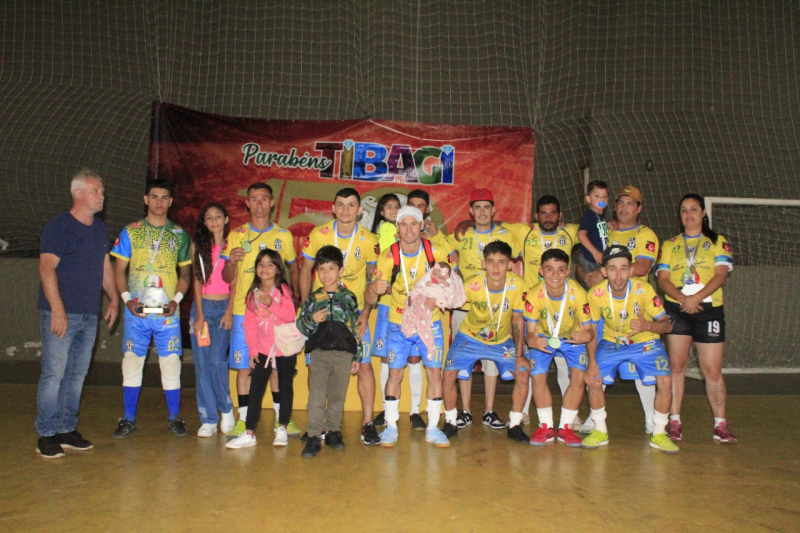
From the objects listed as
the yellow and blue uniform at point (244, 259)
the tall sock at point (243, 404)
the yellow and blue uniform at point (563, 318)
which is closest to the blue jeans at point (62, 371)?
the yellow and blue uniform at point (244, 259)

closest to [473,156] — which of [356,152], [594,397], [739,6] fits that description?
[356,152]

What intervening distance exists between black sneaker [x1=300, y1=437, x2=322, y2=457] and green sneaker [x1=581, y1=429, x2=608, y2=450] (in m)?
1.86

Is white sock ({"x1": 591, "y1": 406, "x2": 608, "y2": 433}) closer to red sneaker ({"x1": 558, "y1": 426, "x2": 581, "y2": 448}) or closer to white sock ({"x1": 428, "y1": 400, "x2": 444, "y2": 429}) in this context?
red sneaker ({"x1": 558, "y1": 426, "x2": 581, "y2": 448})

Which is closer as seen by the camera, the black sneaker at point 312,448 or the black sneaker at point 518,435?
the black sneaker at point 312,448

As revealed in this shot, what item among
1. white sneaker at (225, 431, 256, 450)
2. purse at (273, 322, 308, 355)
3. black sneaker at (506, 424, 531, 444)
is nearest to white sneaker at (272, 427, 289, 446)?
white sneaker at (225, 431, 256, 450)

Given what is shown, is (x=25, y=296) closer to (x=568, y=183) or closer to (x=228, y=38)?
(x=228, y=38)

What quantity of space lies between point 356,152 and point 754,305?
553 cm

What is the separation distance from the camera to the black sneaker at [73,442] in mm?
4309

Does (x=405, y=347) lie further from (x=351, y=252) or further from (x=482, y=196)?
(x=482, y=196)

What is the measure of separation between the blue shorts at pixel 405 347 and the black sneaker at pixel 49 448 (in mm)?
2221

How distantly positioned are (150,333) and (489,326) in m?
2.49

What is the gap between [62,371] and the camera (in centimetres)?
423

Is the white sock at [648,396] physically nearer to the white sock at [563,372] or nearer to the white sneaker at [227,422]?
the white sock at [563,372]

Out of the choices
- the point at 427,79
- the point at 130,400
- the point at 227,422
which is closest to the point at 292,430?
the point at 227,422
